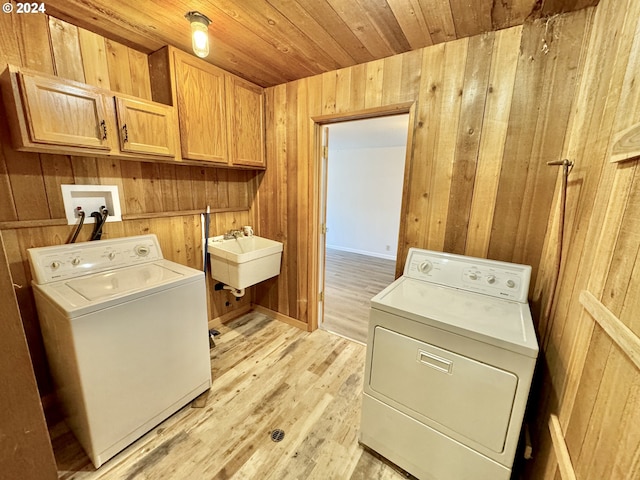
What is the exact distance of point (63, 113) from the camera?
4.36 feet

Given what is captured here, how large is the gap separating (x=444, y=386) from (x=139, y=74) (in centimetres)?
267

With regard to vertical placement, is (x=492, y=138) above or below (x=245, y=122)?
below

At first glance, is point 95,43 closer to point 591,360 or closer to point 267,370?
point 267,370

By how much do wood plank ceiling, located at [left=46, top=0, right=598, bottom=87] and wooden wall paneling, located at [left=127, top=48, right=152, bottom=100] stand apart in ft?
0.27

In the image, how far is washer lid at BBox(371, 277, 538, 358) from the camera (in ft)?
3.39

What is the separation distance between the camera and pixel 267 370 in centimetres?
212

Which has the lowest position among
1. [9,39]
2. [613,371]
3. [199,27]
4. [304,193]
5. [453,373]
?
[453,373]

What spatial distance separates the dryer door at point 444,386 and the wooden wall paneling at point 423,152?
33.7 inches

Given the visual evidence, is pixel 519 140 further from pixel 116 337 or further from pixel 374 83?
pixel 116 337

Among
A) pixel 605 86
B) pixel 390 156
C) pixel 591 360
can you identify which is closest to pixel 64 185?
pixel 591 360

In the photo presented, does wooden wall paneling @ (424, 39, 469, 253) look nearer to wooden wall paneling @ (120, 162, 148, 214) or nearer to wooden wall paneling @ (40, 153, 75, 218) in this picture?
wooden wall paneling @ (120, 162, 148, 214)

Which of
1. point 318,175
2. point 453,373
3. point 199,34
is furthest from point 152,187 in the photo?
point 453,373

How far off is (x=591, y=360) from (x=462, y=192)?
108cm

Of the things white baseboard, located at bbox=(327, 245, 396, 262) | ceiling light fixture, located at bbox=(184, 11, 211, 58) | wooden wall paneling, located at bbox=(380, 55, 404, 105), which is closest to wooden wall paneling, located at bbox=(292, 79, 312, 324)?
wooden wall paneling, located at bbox=(380, 55, 404, 105)
